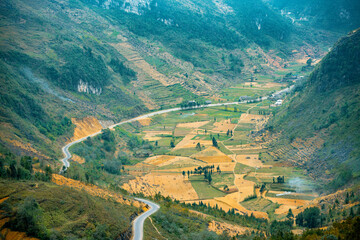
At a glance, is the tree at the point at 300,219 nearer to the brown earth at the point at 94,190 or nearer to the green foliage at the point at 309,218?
the green foliage at the point at 309,218

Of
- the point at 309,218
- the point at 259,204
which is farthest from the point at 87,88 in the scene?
the point at 309,218

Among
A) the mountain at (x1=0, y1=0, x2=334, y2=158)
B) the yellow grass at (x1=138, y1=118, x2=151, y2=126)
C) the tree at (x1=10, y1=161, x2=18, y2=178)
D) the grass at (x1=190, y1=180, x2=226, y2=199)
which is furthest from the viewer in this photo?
the yellow grass at (x1=138, y1=118, x2=151, y2=126)

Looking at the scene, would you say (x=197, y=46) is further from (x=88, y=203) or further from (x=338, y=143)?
(x=88, y=203)

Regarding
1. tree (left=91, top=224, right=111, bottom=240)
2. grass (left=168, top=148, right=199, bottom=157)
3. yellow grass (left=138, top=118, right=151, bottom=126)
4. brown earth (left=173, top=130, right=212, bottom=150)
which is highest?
yellow grass (left=138, top=118, right=151, bottom=126)

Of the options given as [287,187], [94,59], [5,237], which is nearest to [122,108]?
[94,59]

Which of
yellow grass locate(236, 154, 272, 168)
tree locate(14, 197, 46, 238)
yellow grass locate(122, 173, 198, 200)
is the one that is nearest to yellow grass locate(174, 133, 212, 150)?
yellow grass locate(236, 154, 272, 168)

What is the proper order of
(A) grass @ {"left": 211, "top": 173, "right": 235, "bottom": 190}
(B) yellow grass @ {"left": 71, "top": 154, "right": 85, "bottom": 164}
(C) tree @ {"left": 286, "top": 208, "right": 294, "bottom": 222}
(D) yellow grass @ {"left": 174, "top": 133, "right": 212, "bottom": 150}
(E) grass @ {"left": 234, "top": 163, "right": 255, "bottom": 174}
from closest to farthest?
(C) tree @ {"left": 286, "top": 208, "right": 294, "bottom": 222} < (B) yellow grass @ {"left": 71, "top": 154, "right": 85, "bottom": 164} < (A) grass @ {"left": 211, "top": 173, "right": 235, "bottom": 190} < (E) grass @ {"left": 234, "top": 163, "right": 255, "bottom": 174} < (D) yellow grass @ {"left": 174, "top": 133, "right": 212, "bottom": 150}

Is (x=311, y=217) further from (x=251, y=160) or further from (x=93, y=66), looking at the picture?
(x=93, y=66)

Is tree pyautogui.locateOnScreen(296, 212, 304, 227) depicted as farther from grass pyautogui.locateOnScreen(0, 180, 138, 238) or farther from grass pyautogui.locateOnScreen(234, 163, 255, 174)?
grass pyautogui.locateOnScreen(0, 180, 138, 238)
